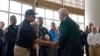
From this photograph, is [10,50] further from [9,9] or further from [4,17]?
[9,9]

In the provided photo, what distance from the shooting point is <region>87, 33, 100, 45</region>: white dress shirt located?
34.5ft

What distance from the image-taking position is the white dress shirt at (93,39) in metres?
10.5

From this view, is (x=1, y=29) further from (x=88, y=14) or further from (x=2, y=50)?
(x=88, y=14)

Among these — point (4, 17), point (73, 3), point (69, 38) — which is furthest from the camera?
point (73, 3)

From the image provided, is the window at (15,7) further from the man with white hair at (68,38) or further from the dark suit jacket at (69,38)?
the dark suit jacket at (69,38)

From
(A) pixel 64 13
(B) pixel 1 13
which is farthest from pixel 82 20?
(A) pixel 64 13

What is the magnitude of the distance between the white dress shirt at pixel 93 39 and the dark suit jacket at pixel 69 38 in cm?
455

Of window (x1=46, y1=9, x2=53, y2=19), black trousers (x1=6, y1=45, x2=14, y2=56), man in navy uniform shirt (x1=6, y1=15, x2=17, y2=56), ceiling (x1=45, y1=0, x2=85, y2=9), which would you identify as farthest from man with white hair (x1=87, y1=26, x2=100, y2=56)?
black trousers (x1=6, y1=45, x2=14, y2=56)

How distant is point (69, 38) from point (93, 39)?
4.82m

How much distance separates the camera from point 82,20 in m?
15.3

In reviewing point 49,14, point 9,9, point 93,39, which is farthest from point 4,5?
point 93,39

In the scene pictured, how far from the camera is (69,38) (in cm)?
599

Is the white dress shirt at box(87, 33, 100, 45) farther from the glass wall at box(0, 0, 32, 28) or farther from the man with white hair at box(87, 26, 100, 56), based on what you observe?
the glass wall at box(0, 0, 32, 28)

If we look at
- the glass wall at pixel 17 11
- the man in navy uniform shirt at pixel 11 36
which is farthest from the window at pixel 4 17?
the man in navy uniform shirt at pixel 11 36
